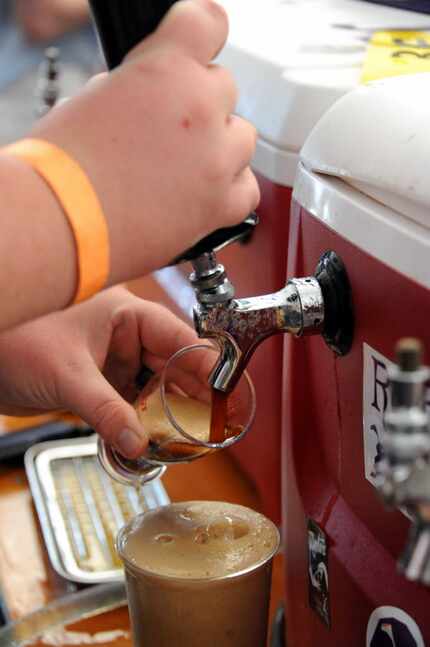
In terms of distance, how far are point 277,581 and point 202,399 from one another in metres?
0.25

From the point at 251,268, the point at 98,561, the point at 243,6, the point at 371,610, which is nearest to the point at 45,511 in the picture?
the point at 98,561

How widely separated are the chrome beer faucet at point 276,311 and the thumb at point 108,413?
197 millimetres

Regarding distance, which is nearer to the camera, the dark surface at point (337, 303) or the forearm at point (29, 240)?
the forearm at point (29, 240)

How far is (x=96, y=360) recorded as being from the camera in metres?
1.03

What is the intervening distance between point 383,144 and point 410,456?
0.30m

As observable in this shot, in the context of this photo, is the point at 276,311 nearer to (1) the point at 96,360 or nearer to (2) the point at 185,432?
(2) the point at 185,432

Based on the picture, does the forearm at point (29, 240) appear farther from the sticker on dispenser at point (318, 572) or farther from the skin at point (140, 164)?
the sticker on dispenser at point (318, 572)

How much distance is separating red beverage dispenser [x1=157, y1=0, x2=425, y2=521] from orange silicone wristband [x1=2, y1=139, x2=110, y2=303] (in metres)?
0.41

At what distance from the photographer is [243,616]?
80cm

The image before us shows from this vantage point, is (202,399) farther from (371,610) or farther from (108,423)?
(371,610)

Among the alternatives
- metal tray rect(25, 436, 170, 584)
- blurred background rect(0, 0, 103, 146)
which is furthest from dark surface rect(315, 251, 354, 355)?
blurred background rect(0, 0, 103, 146)

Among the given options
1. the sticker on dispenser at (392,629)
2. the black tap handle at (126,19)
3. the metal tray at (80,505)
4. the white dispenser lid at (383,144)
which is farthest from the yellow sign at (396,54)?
the metal tray at (80,505)

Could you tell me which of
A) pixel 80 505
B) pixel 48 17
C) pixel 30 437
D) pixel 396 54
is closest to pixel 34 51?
pixel 48 17

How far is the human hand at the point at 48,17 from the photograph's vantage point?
4.31 ft
